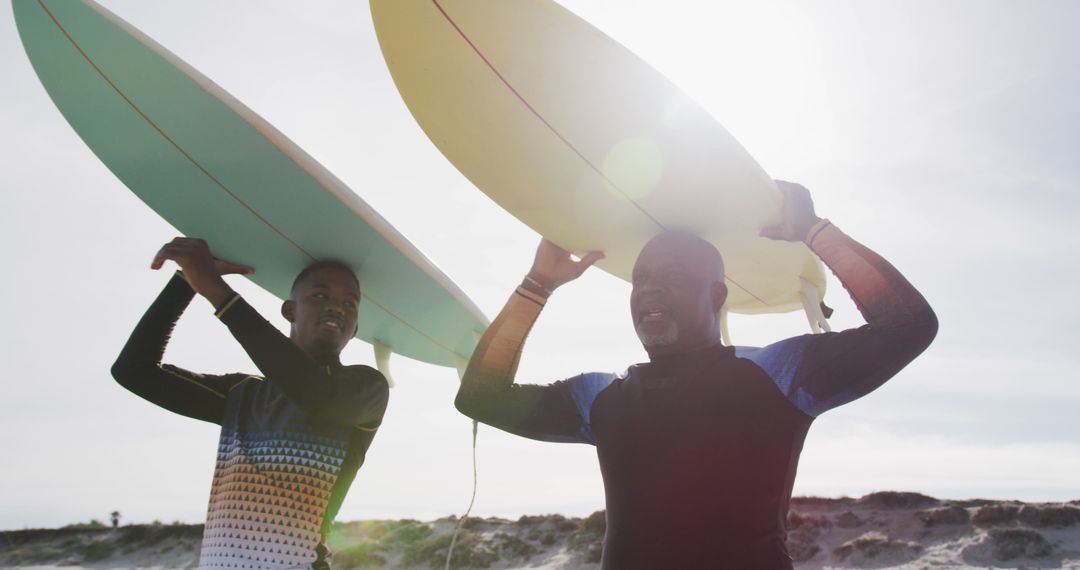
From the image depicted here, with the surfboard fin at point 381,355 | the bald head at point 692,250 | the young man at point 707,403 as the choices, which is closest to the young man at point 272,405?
the young man at point 707,403

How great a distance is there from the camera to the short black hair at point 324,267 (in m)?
2.85

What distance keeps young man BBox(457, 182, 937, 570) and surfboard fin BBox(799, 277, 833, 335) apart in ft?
1.70

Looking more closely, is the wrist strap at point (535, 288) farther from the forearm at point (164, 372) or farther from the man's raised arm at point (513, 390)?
the forearm at point (164, 372)

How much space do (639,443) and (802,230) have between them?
2.78ft

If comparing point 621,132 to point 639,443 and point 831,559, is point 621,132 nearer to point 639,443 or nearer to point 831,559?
point 639,443

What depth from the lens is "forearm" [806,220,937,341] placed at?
181 cm

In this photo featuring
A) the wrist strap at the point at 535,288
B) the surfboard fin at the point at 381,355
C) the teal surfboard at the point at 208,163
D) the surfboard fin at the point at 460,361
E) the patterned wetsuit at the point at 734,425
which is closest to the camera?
the patterned wetsuit at the point at 734,425

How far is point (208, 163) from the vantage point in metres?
2.61

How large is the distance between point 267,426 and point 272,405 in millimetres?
86

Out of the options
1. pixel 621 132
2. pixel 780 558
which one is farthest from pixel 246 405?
pixel 780 558

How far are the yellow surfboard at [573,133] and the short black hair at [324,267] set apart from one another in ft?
2.28

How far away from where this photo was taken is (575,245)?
272 centimetres

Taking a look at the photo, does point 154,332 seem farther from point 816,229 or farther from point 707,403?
point 816,229

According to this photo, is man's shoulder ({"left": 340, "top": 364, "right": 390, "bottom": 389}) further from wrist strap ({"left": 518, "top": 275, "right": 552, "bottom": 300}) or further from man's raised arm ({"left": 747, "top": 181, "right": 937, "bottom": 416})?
man's raised arm ({"left": 747, "top": 181, "right": 937, "bottom": 416})
